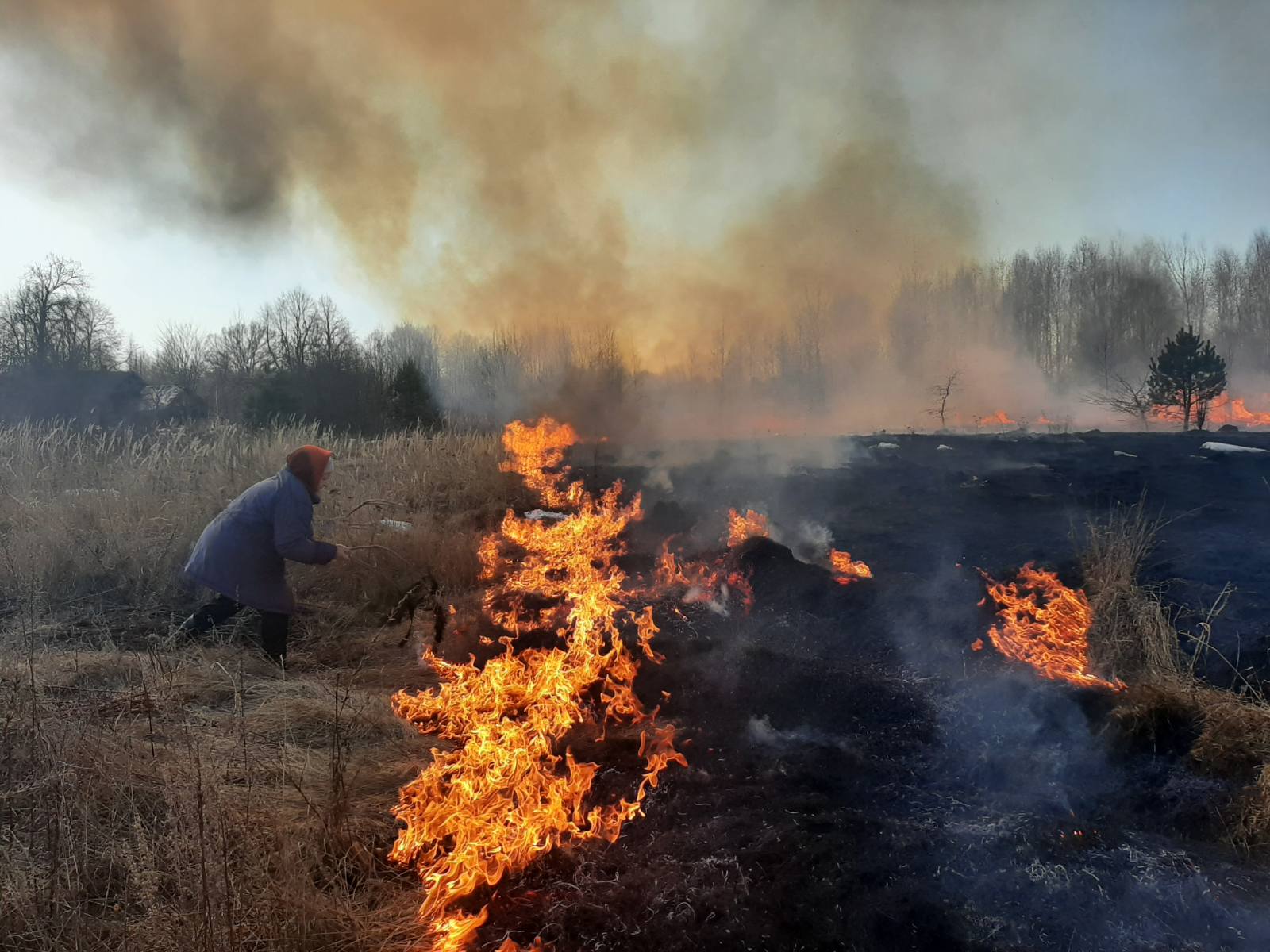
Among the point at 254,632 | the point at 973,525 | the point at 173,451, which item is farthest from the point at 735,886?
the point at 173,451

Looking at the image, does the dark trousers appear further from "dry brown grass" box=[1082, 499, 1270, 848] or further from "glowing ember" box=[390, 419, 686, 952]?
"dry brown grass" box=[1082, 499, 1270, 848]

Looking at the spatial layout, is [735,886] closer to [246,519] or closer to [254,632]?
[246,519]

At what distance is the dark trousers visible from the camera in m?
5.57

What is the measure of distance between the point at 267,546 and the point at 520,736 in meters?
2.92

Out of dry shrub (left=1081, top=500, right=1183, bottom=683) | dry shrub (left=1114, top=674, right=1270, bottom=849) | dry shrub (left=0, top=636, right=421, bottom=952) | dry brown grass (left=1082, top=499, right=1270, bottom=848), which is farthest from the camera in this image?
dry shrub (left=1081, top=500, right=1183, bottom=683)

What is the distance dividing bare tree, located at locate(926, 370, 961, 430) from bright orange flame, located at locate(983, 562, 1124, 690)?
33.2 meters

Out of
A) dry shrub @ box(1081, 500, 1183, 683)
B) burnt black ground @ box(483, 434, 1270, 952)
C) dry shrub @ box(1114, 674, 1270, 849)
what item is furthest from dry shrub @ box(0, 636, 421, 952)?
dry shrub @ box(1081, 500, 1183, 683)

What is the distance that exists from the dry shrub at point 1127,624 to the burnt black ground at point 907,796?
444 mm

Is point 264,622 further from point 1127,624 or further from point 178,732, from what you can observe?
point 1127,624

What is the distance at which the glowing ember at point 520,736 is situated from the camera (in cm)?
317

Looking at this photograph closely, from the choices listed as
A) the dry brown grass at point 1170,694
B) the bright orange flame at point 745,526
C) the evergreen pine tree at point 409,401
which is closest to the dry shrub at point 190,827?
the dry brown grass at point 1170,694

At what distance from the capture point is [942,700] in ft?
16.3

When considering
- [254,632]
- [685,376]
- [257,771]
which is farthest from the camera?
[685,376]

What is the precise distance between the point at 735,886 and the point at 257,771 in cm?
257
